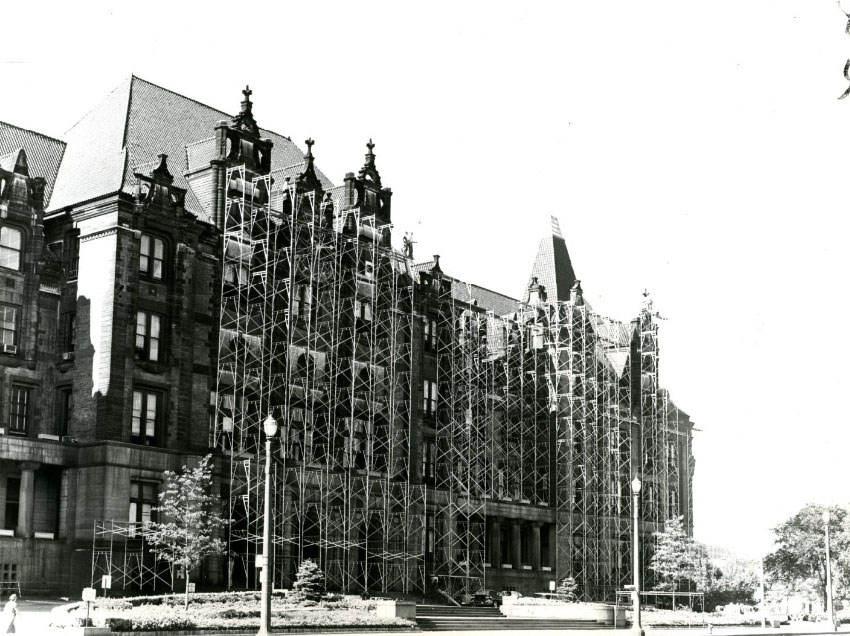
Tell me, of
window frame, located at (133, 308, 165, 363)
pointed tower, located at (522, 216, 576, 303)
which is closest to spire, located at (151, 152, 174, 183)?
window frame, located at (133, 308, 165, 363)

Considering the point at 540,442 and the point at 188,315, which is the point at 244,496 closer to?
the point at 188,315

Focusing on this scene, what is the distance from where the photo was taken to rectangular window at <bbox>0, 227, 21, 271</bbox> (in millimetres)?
54969

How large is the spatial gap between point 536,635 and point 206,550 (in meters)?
14.7

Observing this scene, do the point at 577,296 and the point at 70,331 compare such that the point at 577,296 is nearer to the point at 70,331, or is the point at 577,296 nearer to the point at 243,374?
the point at 243,374

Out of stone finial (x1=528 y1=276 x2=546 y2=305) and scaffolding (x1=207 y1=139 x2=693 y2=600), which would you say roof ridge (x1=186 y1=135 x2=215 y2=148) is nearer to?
scaffolding (x1=207 y1=139 x2=693 y2=600)

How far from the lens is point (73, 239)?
57.9 m

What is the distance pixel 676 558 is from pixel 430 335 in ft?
77.9

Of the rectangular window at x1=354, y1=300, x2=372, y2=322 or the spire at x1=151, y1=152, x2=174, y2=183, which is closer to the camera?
the spire at x1=151, y1=152, x2=174, y2=183

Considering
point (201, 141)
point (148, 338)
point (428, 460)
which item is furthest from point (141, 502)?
point (428, 460)

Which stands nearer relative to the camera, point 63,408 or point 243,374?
point 63,408

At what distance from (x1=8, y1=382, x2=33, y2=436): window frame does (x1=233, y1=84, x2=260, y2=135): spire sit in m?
17.7

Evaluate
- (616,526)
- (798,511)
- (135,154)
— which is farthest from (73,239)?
(798,511)

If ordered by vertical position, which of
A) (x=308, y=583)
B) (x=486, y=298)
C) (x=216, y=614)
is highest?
(x=486, y=298)

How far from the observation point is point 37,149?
62500 millimetres
